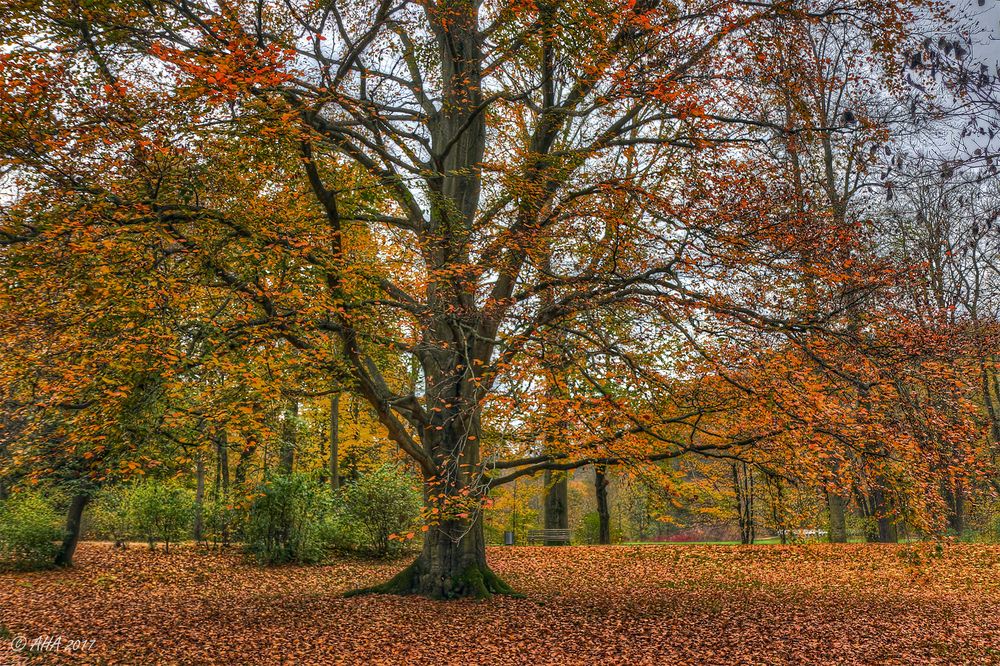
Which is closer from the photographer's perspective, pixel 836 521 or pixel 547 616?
pixel 547 616

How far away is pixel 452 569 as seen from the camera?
1017 cm

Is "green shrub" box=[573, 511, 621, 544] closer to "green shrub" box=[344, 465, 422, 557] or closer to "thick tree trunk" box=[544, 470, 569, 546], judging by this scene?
"thick tree trunk" box=[544, 470, 569, 546]

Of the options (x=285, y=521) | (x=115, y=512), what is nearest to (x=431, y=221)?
(x=285, y=521)

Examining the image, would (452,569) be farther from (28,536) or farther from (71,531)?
(28,536)

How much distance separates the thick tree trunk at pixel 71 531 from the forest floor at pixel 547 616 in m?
0.69

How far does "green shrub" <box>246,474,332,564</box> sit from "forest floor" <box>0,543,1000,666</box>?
903mm

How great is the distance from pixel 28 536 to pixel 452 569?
34.4 ft

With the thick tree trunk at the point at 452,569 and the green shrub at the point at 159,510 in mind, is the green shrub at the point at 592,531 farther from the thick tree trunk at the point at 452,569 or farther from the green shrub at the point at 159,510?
the thick tree trunk at the point at 452,569

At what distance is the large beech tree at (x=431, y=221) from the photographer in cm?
702

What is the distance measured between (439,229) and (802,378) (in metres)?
5.26

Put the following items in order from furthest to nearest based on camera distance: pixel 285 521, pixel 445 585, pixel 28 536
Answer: pixel 285 521, pixel 28 536, pixel 445 585

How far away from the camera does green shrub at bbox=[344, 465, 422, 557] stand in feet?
Result: 53.9

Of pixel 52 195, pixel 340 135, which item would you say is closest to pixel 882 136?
pixel 340 135

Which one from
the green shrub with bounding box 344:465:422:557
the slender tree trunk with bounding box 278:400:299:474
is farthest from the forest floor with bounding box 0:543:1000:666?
the slender tree trunk with bounding box 278:400:299:474
